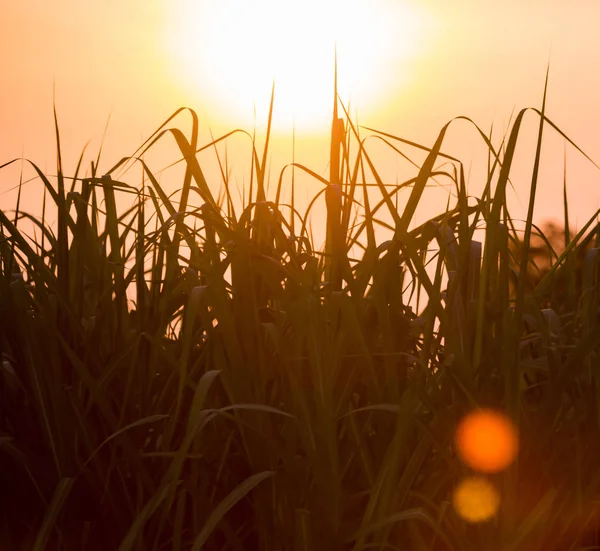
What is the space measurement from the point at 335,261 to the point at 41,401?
626 mm

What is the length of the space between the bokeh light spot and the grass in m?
0.02

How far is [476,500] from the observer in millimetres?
1514

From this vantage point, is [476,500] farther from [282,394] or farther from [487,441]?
[282,394]

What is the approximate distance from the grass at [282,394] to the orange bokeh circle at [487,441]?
2 centimetres

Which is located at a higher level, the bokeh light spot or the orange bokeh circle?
the orange bokeh circle

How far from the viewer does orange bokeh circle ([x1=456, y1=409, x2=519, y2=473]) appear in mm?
1491

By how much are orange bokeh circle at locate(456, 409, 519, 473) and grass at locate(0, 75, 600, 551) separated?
0.8 inches

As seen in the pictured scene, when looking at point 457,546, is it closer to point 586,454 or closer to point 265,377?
point 586,454

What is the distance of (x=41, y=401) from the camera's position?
1595mm

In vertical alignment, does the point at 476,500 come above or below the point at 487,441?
below

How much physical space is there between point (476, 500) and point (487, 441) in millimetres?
107

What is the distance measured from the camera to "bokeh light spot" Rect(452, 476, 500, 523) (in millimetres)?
1494

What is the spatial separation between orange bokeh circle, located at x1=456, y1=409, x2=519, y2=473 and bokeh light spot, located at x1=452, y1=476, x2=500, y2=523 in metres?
0.03

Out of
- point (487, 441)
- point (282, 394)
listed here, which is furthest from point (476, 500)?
point (282, 394)
